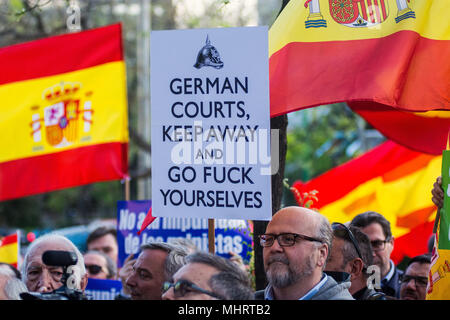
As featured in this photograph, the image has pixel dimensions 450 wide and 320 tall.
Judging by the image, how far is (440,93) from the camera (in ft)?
16.6

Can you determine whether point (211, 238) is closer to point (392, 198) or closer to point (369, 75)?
point (369, 75)

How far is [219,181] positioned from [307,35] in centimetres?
130

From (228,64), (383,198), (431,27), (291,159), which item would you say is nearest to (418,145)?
(383,198)

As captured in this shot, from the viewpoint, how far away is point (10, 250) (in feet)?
22.7

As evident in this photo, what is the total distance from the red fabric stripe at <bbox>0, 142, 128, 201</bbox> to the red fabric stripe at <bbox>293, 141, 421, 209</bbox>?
6.62ft

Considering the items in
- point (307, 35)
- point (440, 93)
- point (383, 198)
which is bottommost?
point (383, 198)

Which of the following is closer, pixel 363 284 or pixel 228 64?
pixel 228 64

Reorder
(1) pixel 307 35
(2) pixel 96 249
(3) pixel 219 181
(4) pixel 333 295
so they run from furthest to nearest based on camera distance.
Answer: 1. (2) pixel 96 249
2. (1) pixel 307 35
3. (3) pixel 219 181
4. (4) pixel 333 295

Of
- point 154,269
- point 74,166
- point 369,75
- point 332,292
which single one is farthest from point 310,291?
point 74,166

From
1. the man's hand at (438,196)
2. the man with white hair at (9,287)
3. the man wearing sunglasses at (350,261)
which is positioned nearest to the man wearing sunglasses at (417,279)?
the man wearing sunglasses at (350,261)

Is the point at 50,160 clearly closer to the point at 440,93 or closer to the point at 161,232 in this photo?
the point at 161,232

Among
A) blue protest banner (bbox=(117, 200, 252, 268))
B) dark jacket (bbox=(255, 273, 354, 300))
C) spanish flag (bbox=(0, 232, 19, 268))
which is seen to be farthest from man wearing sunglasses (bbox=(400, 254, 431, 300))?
spanish flag (bbox=(0, 232, 19, 268))

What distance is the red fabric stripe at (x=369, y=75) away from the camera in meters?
5.11

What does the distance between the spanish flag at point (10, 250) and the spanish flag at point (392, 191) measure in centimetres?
278
